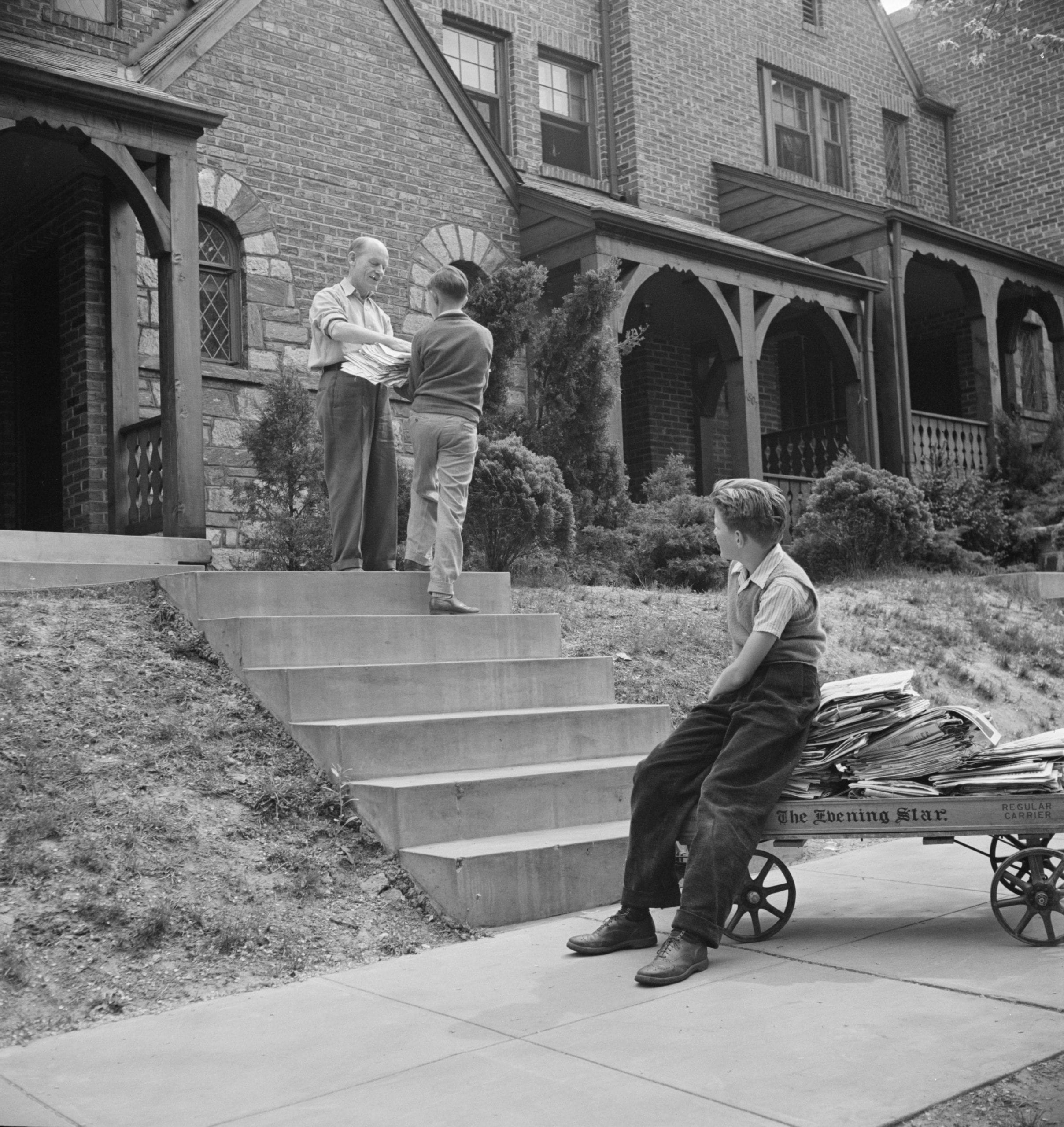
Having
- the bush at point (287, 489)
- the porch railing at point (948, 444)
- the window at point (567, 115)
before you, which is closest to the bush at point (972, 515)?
the porch railing at point (948, 444)

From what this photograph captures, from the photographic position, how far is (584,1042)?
3.66 meters

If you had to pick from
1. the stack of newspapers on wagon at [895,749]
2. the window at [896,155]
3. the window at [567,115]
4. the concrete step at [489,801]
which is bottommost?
the concrete step at [489,801]

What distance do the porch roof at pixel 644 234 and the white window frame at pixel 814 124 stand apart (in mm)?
3713

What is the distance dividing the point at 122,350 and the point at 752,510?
7.67 m

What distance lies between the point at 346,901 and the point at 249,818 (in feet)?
2.01

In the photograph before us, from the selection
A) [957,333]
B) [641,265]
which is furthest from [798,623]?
[957,333]

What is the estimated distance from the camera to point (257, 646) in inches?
252

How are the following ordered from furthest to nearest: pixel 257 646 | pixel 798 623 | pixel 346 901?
pixel 257 646
pixel 346 901
pixel 798 623

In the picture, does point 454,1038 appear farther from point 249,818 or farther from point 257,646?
point 257,646

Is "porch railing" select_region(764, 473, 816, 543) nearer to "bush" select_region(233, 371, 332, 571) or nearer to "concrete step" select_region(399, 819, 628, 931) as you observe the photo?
"bush" select_region(233, 371, 332, 571)

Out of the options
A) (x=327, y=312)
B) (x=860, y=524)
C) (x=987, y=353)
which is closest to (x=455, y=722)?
(x=327, y=312)

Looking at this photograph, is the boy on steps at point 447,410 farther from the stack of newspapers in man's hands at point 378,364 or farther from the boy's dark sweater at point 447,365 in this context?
the stack of newspapers in man's hands at point 378,364

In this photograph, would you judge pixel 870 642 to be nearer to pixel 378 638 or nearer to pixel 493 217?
pixel 378 638

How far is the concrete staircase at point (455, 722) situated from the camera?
208 inches
